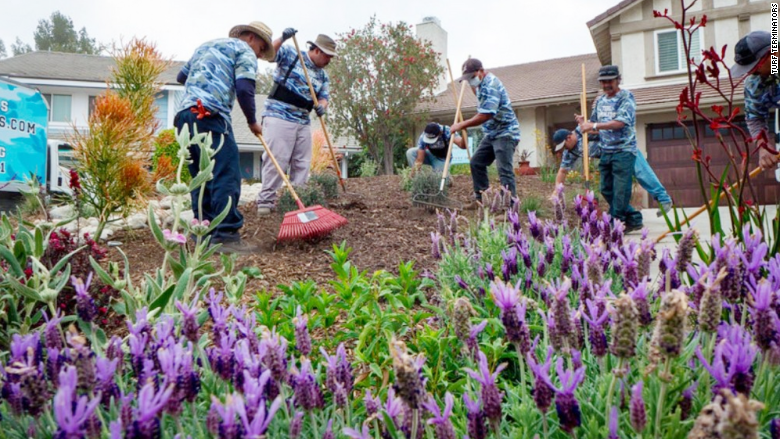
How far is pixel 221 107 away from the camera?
4.61 meters

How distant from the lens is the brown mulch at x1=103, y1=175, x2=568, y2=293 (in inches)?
158

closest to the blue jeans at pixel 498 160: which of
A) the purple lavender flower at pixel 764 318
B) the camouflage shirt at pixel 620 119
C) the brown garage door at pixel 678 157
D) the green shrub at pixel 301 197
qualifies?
the camouflage shirt at pixel 620 119

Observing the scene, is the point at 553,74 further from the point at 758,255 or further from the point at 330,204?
the point at 758,255

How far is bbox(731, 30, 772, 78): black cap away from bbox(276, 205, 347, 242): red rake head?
2919 mm

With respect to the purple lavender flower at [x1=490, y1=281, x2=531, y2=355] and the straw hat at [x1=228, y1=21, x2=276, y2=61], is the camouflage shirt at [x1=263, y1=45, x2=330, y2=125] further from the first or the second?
the purple lavender flower at [x1=490, y1=281, x2=531, y2=355]

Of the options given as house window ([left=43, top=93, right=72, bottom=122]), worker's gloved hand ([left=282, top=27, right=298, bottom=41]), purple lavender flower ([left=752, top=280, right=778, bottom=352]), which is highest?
house window ([left=43, top=93, right=72, bottom=122])

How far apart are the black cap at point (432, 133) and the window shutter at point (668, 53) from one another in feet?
29.3

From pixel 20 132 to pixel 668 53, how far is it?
14.5m

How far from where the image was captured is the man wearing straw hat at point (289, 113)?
5.99 metres

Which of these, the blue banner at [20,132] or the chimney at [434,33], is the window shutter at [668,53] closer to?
the chimney at [434,33]

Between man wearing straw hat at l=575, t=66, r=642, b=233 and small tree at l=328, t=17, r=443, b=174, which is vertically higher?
small tree at l=328, t=17, r=443, b=174

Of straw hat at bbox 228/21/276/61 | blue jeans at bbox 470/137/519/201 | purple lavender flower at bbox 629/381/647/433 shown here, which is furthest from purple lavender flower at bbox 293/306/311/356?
blue jeans at bbox 470/137/519/201

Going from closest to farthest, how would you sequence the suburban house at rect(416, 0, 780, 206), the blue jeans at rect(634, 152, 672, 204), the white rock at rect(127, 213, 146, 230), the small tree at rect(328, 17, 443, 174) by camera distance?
the white rock at rect(127, 213, 146, 230) → the blue jeans at rect(634, 152, 672, 204) → the suburban house at rect(416, 0, 780, 206) → the small tree at rect(328, 17, 443, 174)

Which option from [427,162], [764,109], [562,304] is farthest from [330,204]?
[562,304]
